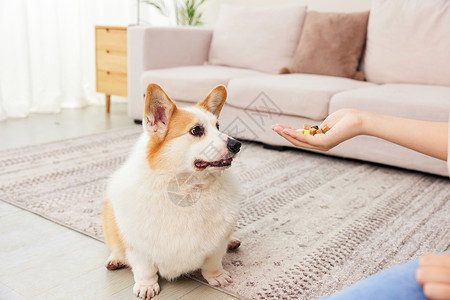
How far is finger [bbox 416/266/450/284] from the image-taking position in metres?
0.41

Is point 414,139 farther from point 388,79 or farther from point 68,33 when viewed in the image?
point 68,33

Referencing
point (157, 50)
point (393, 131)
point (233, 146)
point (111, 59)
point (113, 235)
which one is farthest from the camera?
point (111, 59)

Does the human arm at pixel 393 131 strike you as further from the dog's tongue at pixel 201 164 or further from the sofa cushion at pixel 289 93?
the sofa cushion at pixel 289 93

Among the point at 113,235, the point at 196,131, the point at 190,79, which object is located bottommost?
the point at 113,235

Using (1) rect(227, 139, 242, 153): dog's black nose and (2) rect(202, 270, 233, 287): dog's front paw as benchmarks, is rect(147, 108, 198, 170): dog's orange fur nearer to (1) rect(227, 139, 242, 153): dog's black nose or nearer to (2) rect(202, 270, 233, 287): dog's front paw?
(1) rect(227, 139, 242, 153): dog's black nose

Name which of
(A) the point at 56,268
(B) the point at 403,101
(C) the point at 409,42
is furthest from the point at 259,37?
(A) the point at 56,268

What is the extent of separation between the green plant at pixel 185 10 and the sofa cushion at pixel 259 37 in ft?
2.31

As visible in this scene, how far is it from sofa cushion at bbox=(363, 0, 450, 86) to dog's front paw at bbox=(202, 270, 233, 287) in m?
2.14

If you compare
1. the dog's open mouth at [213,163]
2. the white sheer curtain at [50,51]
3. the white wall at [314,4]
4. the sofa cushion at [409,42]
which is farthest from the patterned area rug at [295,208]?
the white wall at [314,4]

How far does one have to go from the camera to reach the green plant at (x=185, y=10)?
426 cm

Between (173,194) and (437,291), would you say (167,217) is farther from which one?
(437,291)

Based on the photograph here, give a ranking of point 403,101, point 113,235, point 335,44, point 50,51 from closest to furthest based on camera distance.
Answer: point 113,235 → point 403,101 → point 335,44 → point 50,51

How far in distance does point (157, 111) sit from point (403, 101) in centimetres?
160

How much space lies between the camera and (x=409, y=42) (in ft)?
9.35
